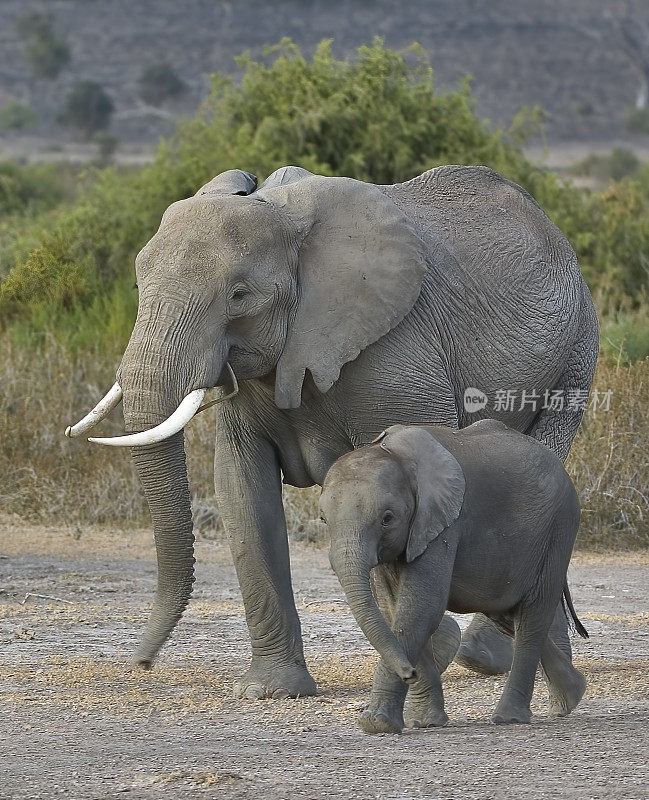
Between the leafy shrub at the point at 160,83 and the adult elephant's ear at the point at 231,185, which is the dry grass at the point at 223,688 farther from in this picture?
the leafy shrub at the point at 160,83

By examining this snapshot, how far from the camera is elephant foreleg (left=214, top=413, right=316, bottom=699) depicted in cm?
641

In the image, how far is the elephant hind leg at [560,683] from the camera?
583 centimetres

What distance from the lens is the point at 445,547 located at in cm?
524

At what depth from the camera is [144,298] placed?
5.73 m

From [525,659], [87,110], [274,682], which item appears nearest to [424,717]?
[525,659]

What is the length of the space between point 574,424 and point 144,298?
229 centimetres

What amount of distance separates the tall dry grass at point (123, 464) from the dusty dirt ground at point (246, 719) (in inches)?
82.8

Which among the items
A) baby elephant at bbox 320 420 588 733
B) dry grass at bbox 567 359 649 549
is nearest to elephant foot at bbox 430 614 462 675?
baby elephant at bbox 320 420 588 733

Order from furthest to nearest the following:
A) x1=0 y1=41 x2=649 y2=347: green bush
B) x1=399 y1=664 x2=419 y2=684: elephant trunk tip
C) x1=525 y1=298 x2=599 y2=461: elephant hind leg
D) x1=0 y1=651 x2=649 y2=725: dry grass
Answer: x1=0 y1=41 x2=649 y2=347: green bush
x1=525 y1=298 x2=599 y2=461: elephant hind leg
x1=0 y1=651 x2=649 y2=725: dry grass
x1=399 y1=664 x2=419 y2=684: elephant trunk tip

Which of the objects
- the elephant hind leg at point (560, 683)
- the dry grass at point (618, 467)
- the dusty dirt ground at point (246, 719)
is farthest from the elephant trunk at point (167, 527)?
the dry grass at point (618, 467)

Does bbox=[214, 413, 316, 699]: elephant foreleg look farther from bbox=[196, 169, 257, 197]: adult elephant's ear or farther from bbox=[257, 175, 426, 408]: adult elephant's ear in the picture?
bbox=[196, 169, 257, 197]: adult elephant's ear

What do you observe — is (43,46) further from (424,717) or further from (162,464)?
(424,717)

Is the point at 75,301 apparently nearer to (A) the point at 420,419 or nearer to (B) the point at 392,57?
(A) the point at 420,419

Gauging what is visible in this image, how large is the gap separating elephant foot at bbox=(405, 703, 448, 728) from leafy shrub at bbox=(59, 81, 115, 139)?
185ft
